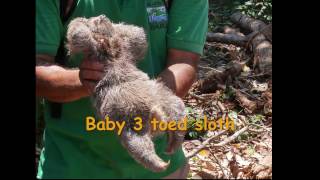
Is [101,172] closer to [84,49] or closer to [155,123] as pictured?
[155,123]

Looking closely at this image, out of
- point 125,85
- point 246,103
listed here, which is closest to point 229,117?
point 246,103

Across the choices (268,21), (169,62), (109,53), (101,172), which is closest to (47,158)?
(101,172)

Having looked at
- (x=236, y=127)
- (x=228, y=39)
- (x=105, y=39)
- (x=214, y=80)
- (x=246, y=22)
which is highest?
(x=105, y=39)

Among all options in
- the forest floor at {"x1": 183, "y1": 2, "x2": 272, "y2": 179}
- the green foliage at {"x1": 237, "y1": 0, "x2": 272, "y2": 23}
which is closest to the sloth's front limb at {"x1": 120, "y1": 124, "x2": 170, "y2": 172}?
the forest floor at {"x1": 183, "y1": 2, "x2": 272, "y2": 179}

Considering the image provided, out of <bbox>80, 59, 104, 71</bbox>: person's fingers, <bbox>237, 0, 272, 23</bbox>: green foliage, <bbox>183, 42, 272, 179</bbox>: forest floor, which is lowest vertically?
<bbox>183, 42, 272, 179</bbox>: forest floor

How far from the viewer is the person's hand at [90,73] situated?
181 cm

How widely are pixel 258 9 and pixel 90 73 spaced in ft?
17.2

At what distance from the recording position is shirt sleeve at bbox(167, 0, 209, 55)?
82.4 inches

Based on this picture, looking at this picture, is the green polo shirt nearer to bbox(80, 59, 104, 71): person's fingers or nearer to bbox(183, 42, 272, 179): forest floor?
bbox(80, 59, 104, 71): person's fingers

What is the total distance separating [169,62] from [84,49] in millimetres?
419

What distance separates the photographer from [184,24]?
2.11m

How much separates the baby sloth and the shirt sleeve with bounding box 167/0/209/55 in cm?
21

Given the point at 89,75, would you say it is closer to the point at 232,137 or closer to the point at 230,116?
the point at 232,137

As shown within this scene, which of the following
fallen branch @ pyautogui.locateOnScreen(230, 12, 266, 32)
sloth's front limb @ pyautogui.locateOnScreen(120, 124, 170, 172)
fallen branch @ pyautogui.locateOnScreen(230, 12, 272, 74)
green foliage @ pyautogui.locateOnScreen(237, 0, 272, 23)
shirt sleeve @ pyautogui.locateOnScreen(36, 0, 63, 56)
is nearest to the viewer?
sloth's front limb @ pyautogui.locateOnScreen(120, 124, 170, 172)
